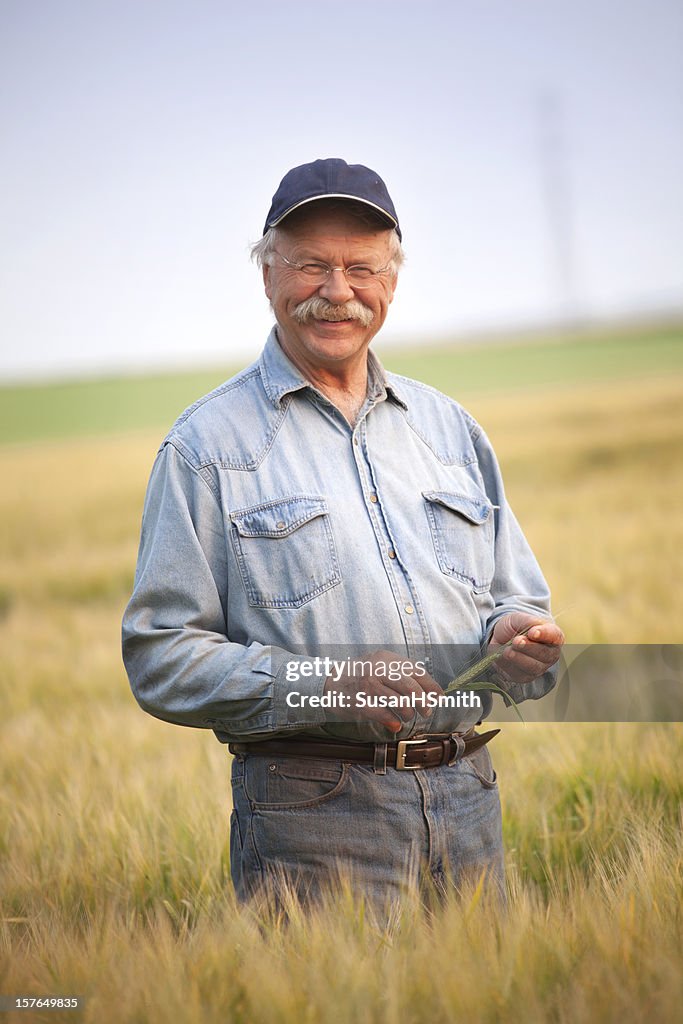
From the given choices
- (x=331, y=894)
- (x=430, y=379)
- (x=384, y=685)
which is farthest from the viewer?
(x=430, y=379)

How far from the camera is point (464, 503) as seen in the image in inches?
104

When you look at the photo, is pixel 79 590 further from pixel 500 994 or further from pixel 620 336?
pixel 620 336

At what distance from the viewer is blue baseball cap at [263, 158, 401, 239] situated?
8.10 ft

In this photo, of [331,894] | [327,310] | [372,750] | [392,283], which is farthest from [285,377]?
[331,894]

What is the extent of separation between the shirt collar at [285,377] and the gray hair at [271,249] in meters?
0.17

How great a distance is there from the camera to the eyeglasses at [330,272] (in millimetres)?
2512

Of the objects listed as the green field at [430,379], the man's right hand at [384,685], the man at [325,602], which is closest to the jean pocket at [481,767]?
the man at [325,602]

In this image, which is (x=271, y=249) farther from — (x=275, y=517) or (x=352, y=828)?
(x=352, y=828)

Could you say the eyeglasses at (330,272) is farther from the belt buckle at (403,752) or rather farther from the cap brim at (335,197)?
the belt buckle at (403,752)

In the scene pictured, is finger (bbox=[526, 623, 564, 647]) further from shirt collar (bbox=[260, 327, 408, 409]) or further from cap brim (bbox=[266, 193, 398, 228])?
cap brim (bbox=[266, 193, 398, 228])

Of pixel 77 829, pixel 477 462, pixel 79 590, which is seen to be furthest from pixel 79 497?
pixel 477 462

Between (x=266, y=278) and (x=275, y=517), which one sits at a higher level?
(x=266, y=278)
